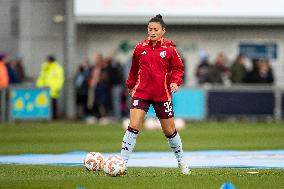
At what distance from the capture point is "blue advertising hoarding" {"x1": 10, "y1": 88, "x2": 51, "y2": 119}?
34406mm

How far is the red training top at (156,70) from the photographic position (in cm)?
1555

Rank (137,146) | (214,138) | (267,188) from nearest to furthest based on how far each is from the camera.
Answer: (267,188) < (137,146) < (214,138)

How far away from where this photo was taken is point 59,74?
35.9 m

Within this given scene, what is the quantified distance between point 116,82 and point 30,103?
328 centimetres

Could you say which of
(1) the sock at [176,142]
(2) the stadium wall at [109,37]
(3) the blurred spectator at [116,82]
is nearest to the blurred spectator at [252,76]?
(2) the stadium wall at [109,37]

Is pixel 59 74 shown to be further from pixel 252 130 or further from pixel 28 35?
pixel 252 130

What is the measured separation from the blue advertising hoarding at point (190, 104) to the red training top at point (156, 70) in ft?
63.1

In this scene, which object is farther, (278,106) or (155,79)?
(278,106)

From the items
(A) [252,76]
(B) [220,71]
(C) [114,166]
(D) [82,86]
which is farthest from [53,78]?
(C) [114,166]

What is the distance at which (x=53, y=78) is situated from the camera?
118 ft

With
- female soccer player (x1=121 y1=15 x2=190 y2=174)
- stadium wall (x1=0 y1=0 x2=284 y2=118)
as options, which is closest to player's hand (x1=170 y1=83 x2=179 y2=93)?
female soccer player (x1=121 y1=15 x2=190 y2=174)

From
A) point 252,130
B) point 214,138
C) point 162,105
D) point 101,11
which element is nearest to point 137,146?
point 214,138

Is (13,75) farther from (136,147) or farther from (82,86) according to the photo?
(136,147)

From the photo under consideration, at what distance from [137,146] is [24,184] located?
10.5 metres
